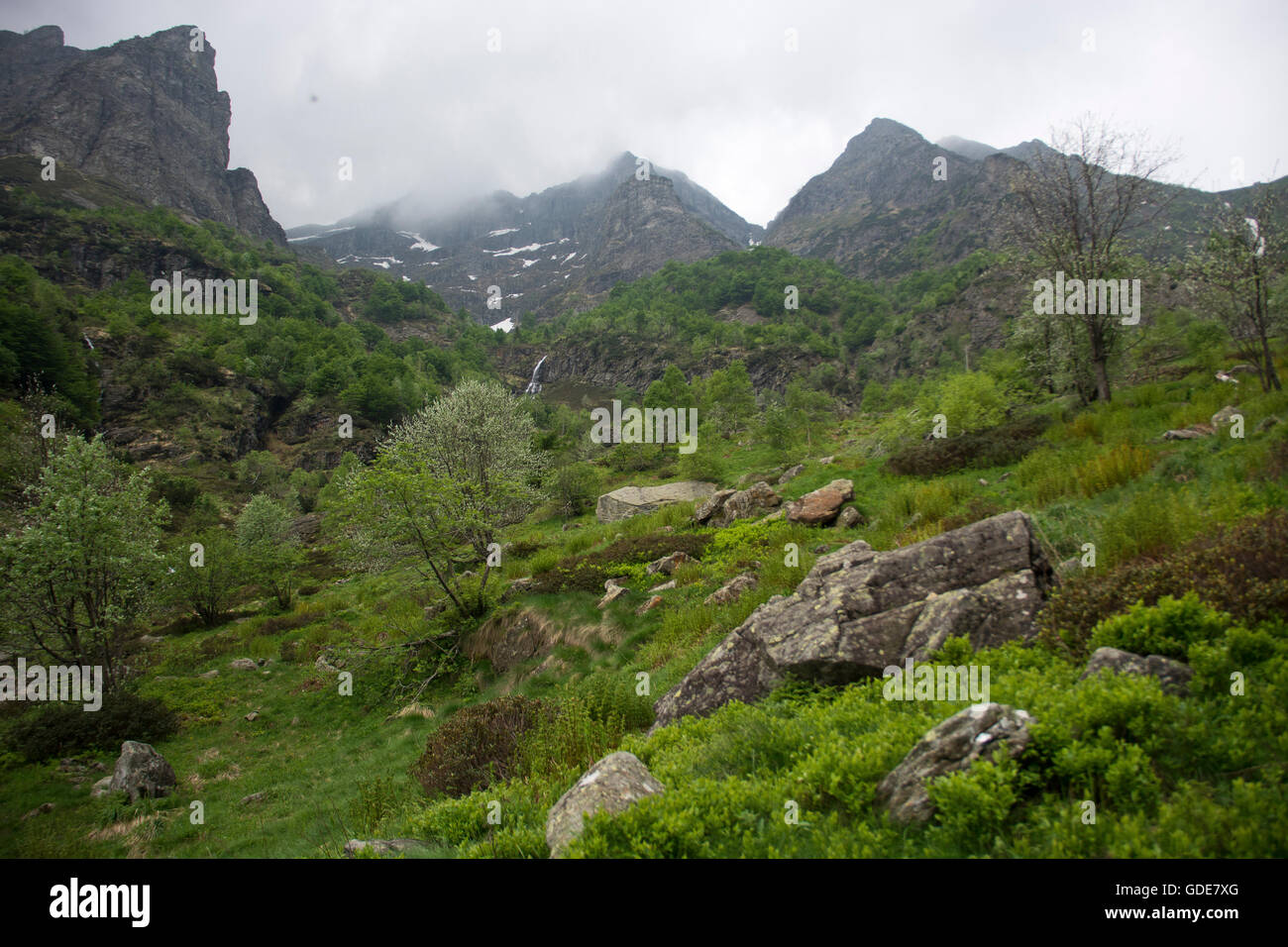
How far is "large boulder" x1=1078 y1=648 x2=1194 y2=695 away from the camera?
424 cm

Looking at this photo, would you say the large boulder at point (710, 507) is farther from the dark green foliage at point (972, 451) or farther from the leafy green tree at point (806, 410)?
the leafy green tree at point (806, 410)

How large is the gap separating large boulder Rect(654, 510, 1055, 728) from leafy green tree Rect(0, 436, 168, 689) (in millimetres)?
17781

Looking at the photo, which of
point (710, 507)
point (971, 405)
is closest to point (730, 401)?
point (971, 405)

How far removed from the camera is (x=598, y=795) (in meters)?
4.97

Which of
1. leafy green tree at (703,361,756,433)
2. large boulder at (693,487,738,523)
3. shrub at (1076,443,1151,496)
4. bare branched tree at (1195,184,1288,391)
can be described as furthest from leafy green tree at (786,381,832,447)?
shrub at (1076,443,1151,496)

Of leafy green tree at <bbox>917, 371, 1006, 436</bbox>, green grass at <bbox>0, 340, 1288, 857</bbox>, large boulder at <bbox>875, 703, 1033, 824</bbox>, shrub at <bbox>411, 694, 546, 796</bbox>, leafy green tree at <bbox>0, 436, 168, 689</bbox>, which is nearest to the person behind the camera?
green grass at <bbox>0, 340, 1288, 857</bbox>

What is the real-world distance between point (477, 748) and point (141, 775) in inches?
340

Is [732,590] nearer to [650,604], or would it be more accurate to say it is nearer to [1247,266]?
[650,604]

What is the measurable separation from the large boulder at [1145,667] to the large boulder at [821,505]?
10.8 meters

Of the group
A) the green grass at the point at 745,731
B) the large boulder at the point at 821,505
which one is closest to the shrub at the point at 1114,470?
the green grass at the point at 745,731

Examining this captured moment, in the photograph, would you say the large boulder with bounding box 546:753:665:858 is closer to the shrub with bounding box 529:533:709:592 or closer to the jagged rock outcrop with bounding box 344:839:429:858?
the jagged rock outcrop with bounding box 344:839:429:858

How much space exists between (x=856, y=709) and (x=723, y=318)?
563 feet

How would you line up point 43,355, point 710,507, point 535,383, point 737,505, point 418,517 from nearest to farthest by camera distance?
point 418,517 → point 737,505 → point 710,507 → point 43,355 → point 535,383

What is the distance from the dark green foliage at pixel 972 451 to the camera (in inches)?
640
